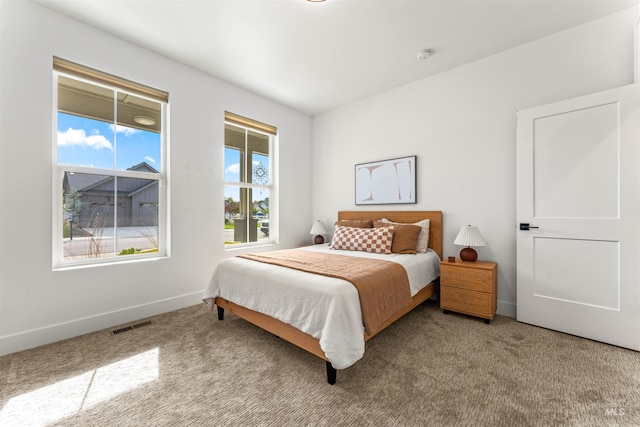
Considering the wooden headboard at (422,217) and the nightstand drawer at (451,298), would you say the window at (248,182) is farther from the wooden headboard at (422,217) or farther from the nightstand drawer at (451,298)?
the nightstand drawer at (451,298)

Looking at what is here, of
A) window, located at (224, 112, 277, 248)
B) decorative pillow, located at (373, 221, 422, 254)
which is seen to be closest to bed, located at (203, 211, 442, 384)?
decorative pillow, located at (373, 221, 422, 254)

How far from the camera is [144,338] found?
2301 mm

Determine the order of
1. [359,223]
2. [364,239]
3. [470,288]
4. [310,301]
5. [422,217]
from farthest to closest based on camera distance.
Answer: [359,223], [422,217], [364,239], [470,288], [310,301]

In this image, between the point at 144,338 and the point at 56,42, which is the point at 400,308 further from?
the point at 56,42

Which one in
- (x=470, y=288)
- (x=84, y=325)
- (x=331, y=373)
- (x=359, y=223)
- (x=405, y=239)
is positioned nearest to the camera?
(x=331, y=373)

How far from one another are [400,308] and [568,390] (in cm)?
107

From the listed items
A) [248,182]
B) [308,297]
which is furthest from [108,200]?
[308,297]

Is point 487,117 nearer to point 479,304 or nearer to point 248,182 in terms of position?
point 479,304

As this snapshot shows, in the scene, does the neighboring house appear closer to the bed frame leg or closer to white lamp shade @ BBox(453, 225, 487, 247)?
the bed frame leg

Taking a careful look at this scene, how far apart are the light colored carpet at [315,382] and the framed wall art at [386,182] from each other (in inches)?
70.1

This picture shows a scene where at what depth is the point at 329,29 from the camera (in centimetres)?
246

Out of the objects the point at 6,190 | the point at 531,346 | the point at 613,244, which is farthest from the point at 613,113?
the point at 6,190

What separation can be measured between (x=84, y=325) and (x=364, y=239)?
2.86 meters
